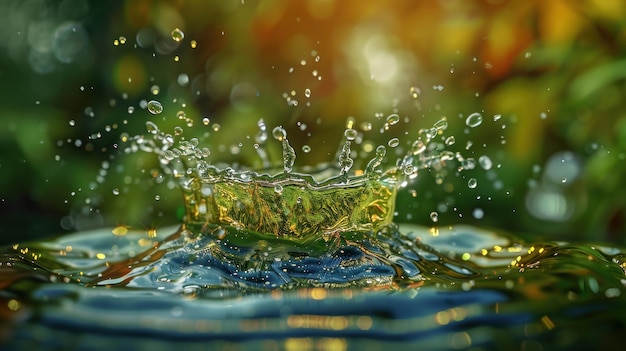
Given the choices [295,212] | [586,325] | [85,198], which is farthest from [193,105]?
[586,325]

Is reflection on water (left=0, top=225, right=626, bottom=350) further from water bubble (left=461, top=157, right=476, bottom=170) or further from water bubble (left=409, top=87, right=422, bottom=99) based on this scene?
water bubble (left=409, top=87, right=422, bottom=99)

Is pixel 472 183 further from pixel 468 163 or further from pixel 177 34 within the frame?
pixel 177 34

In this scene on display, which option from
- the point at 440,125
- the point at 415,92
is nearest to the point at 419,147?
the point at 440,125

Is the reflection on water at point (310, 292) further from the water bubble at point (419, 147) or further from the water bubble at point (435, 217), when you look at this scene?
the water bubble at point (435, 217)

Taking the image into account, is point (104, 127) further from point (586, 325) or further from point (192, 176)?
point (586, 325)

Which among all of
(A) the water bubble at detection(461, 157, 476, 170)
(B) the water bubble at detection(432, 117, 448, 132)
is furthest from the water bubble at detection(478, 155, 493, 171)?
(B) the water bubble at detection(432, 117, 448, 132)
